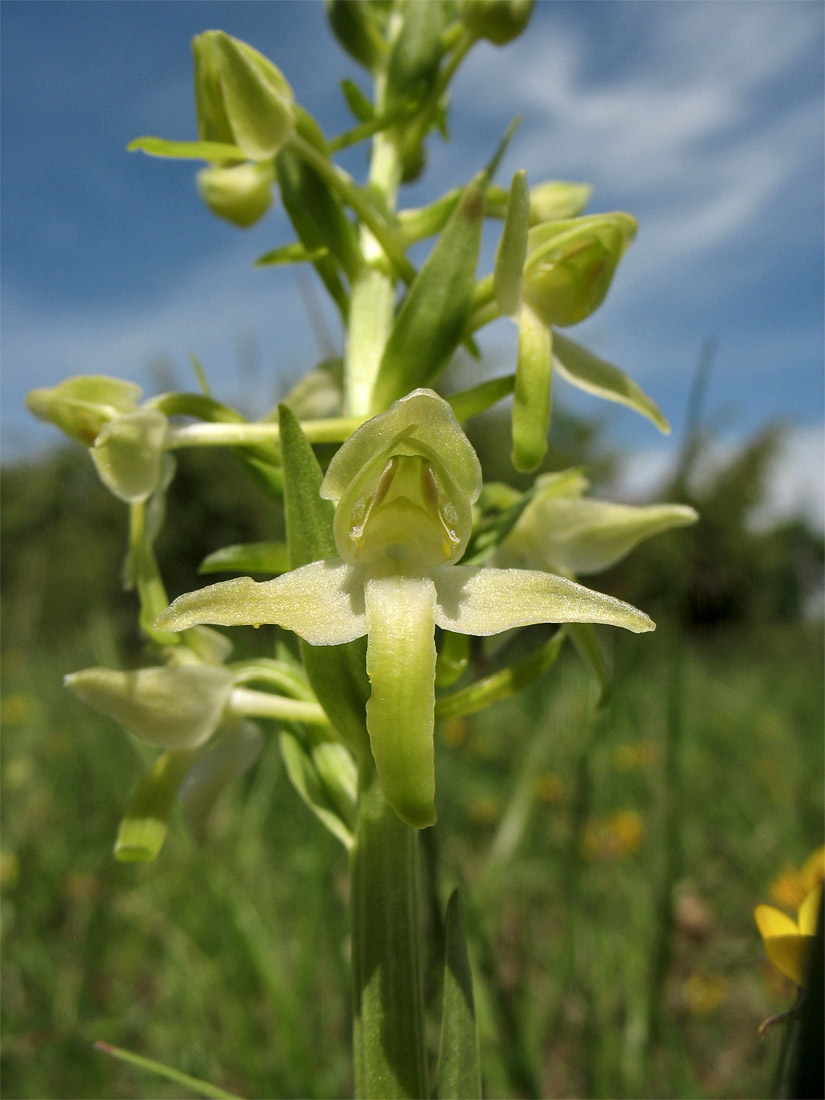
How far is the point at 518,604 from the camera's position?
0.89 m

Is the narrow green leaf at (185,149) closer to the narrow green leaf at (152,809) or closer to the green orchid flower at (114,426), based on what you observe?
the green orchid flower at (114,426)

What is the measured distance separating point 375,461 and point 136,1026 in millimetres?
1887

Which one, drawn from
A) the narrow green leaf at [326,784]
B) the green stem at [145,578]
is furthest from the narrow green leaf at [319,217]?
the narrow green leaf at [326,784]

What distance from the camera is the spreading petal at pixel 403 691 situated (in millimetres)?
802

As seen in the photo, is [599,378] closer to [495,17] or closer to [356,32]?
[495,17]

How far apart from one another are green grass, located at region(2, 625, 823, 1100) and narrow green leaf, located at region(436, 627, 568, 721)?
31 centimetres

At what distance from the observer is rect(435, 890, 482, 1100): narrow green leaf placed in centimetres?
84

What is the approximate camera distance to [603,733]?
77.3 inches

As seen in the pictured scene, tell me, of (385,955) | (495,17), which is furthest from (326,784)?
(495,17)

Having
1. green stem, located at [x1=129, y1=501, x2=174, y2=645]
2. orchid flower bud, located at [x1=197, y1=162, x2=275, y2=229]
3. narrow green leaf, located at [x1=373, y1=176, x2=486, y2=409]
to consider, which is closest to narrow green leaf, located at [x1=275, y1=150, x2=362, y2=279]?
orchid flower bud, located at [x1=197, y1=162, x2=275, y2=229]

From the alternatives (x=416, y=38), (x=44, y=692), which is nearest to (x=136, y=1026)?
(x=416, y=38)

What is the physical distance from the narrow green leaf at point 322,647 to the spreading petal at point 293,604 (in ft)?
0.08

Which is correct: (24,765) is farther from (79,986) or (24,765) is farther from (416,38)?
(416,38)

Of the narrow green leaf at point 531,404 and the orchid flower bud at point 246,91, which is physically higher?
the orchid flower bud at point 246,91
